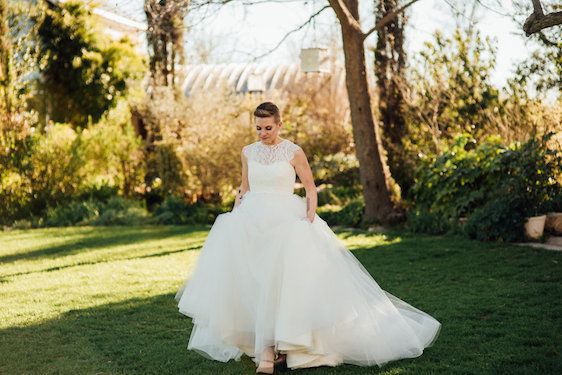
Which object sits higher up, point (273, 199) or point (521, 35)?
point (521, 35)

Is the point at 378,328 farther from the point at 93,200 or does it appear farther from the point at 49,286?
the point at 93,200

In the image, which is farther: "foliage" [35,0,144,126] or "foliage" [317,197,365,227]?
"foliage" [35,0,144,126]

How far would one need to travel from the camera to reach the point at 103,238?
1215 centimetres

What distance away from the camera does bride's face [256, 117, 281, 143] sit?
4829mm

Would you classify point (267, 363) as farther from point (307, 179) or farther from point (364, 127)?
point (364, 127)

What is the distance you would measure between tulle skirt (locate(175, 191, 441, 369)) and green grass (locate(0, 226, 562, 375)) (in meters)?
0.14

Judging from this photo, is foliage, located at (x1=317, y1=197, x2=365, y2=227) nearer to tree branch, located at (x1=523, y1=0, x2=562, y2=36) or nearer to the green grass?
the green grass

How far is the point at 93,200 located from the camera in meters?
15.4

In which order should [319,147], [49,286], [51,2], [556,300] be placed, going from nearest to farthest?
[556,300], [49,286], [319,147], [51,2]

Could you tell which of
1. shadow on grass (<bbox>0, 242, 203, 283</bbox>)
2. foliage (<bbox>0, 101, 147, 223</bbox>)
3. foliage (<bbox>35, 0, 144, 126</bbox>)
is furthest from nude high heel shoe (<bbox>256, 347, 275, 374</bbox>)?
foliage (<bbox>35, 0, 144, 126</bbox>)

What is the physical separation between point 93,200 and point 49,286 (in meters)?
7.56

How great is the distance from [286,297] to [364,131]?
7573 mm

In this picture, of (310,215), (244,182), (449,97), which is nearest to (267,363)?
(310,215)

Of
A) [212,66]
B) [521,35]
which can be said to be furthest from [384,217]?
[212,66]
